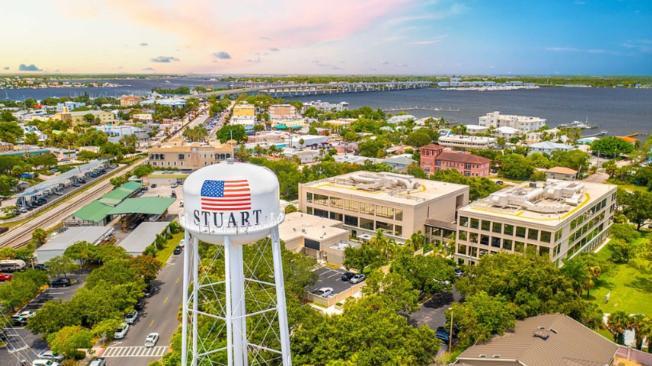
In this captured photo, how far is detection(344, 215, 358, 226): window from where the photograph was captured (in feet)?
209

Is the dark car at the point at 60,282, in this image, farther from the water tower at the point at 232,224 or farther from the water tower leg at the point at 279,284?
the water tower leg at the point at 279,284

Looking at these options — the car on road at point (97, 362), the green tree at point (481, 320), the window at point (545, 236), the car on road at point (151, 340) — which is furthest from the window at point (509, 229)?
the car on road at point (97, 362)

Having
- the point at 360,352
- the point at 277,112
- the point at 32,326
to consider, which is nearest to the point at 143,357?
the point at 32,326

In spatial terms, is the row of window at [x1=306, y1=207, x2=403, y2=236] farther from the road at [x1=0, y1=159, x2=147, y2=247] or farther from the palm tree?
the road at [x1=0, y1=159, x2=147, y2=247]

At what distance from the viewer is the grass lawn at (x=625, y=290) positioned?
45188 millimetres

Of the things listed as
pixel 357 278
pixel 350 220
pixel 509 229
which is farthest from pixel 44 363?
pixel 509 229

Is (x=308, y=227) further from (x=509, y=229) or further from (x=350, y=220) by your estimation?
(x=509, y=229)

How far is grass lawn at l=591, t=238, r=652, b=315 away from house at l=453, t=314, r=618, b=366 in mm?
12480

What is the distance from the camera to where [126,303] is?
133 ft

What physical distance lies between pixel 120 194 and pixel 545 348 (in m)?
64.0

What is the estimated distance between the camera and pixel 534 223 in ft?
161

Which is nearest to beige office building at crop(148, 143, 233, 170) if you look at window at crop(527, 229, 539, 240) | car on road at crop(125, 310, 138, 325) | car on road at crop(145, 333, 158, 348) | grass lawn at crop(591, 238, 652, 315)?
car on road at crop(125, 310, 138, 325)

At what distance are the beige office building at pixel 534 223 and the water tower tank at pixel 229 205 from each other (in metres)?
31.4

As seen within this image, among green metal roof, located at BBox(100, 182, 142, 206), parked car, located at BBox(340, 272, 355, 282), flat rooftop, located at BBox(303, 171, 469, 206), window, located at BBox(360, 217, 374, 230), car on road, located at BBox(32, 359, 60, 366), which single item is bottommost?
parked car, located at BBox(340, 272, 355, 282)
